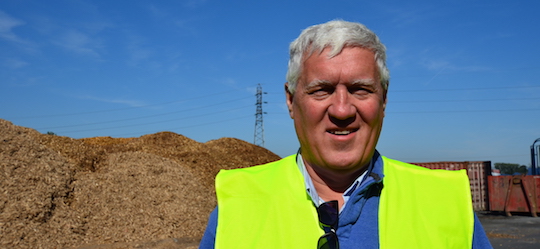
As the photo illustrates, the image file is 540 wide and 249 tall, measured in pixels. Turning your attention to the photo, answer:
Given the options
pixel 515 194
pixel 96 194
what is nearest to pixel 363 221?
pixel 96 194

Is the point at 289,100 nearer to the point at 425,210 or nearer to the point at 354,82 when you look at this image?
the point at 354,82

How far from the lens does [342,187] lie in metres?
1.97

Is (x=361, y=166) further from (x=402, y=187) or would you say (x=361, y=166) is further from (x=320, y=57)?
(x=320, y=57)

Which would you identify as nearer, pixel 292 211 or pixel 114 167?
pixel 292 211

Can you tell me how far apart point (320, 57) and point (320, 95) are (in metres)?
0.15

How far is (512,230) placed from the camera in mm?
13367

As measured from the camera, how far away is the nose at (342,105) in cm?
181

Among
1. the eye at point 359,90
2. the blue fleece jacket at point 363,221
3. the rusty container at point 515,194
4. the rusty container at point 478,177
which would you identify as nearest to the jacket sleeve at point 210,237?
the blue fleece jacket at point 363,221

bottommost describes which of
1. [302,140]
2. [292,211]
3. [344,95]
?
[292,211]

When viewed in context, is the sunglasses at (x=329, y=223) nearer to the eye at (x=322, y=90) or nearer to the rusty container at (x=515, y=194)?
the eye at (x=322, y=90)

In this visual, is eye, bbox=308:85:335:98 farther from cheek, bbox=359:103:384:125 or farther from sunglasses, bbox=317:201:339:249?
sunglasses, bbox=317:201:339:249

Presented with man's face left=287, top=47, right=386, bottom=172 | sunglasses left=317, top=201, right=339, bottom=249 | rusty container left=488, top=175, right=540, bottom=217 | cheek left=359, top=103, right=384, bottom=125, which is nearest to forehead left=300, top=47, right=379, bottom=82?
man's face left=287, top=47, right=386, bottom=172

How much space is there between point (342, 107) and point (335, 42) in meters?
0.27

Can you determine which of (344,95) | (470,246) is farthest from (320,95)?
(470,246)
